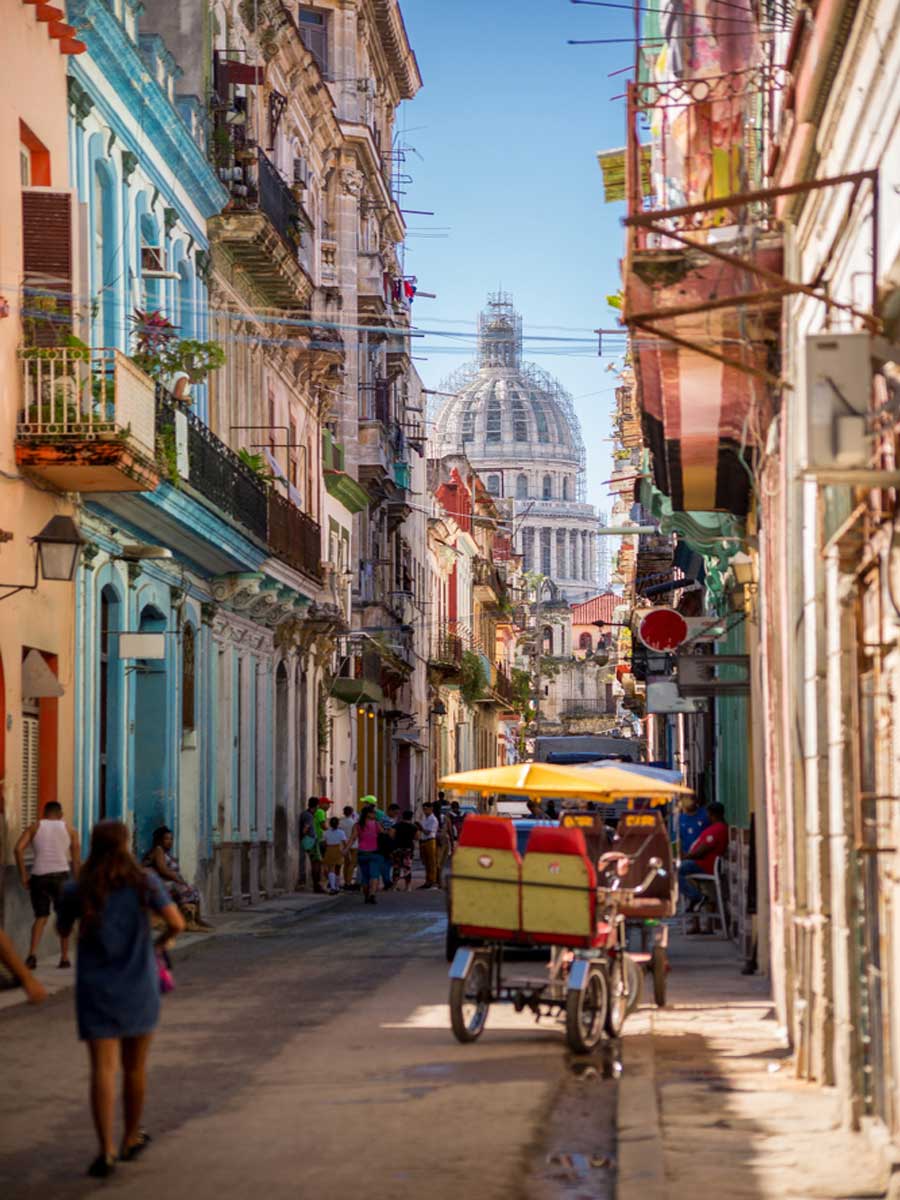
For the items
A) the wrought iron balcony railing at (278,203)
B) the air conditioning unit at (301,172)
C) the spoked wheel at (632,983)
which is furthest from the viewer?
the air conditioning unit at (301,172)

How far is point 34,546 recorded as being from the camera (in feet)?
66.7

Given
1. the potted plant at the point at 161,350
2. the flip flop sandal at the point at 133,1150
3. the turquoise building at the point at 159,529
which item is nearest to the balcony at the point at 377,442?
the turquoise building at the point at 159,529

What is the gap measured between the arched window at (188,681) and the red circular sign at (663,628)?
5.69 metres

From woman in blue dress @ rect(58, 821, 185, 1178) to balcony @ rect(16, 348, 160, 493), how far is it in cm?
1097

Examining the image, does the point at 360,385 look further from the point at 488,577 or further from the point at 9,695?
the point at 488,577

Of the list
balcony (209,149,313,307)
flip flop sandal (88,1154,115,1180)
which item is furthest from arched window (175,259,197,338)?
flip flop sandal (88,1154,115,1180)

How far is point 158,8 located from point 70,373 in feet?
36.8

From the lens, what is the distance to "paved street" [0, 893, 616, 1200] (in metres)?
9.07

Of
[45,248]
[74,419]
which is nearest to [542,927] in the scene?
[74,419]

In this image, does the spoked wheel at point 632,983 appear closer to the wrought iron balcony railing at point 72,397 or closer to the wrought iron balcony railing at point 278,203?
the wrought iron balcony railing at point 72,397

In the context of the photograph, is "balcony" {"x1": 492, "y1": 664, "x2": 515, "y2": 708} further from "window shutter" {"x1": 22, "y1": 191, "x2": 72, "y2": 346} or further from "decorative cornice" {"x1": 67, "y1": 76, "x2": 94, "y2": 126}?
"window shutter" {"x1": 22, "y1": 191, "x2": 72, "y2": 346}

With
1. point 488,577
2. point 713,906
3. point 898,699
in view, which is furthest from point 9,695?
point 488,577

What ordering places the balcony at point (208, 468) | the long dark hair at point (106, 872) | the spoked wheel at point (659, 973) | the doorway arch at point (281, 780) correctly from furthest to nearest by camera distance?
the doorway arch at point (281, 780) < the balcony at point (208, 468) < the spoked wheel at point (659, 973) < the long dark hair at point (106, 872)

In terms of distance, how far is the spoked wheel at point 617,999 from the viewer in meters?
14.1
